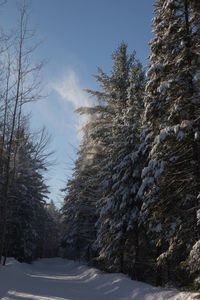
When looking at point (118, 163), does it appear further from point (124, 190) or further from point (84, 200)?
point (84, 200)

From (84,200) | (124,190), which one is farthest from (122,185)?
(84,200)

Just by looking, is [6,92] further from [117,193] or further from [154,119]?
[117,193]

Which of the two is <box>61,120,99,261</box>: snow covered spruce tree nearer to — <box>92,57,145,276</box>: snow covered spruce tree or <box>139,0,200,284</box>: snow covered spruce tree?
<box>92,57,145,276</box>: snow covered spruce tree

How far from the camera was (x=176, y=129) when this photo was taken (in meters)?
7.45

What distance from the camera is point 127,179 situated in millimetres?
14078

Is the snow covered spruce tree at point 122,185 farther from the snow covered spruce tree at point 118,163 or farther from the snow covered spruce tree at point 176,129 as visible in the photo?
the snow covered spruce tree at point 176,129

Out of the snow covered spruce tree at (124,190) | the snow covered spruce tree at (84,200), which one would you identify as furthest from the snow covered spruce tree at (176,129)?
the snow covered spruce tree at (84,200)

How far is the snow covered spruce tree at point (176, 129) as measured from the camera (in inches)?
312

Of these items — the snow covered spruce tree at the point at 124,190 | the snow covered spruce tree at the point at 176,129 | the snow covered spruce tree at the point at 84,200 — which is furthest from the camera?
the snow covered spruce tree at the point at 84,200

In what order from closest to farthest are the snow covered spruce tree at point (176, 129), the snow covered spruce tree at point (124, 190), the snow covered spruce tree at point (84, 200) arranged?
the snow covered spruce tree at point (176, 129)
the snow covered spruce tree at point (124, 190)
the snow covered spruce tree at point (84, 200)

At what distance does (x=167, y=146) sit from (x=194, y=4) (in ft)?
17.1

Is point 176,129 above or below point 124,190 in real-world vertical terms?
above

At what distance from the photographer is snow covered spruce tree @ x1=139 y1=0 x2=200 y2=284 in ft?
26.0

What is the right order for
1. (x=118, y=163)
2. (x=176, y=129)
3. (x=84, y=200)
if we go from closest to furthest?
(x=176, y=129) → (x=118, y=163) → (x=84, y=200)
